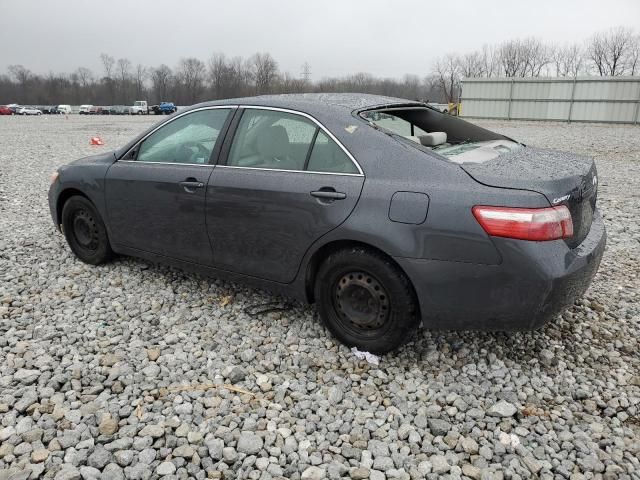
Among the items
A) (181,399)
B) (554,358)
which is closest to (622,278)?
(554,358)

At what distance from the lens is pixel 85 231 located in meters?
4.70

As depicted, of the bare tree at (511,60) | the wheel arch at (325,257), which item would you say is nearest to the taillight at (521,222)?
the wheel arch at (325,257)

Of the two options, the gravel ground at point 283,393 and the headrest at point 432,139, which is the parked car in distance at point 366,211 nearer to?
Result: the headrest at point 432,139

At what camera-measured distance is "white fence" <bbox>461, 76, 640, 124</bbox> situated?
1032 inches

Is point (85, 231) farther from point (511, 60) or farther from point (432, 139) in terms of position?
point (511, 60)

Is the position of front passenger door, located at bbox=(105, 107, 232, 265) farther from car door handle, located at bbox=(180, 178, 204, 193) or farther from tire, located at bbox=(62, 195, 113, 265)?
tire, located at bbox=(62, 195, 113, 265)

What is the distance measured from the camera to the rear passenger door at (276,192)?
3.03 meters

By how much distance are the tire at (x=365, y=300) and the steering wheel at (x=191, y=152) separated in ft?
4.22

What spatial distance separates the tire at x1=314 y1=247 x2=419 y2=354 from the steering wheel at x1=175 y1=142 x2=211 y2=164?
1.29 meters

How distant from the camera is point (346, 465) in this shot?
2.31 m

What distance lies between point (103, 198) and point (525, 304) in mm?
3462

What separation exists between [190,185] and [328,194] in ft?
3.88

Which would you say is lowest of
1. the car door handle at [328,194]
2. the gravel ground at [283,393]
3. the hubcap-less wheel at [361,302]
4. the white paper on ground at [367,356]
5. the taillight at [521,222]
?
the gravel ground at [283,393]

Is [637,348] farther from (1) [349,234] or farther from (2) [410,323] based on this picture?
(1) [349,234]
